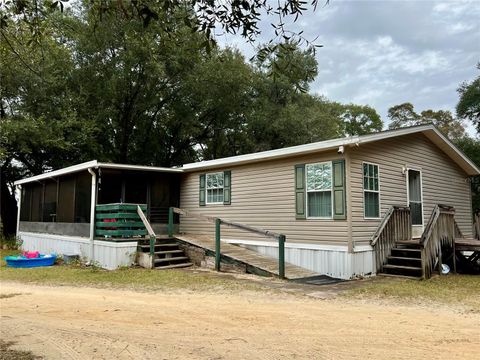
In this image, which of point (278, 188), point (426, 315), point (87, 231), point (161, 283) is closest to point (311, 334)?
point (426, 315)

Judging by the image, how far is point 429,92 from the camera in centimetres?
2781

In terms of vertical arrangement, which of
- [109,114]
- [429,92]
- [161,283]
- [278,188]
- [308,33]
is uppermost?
[429,92]

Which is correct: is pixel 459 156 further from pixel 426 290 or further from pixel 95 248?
pixel 95 248

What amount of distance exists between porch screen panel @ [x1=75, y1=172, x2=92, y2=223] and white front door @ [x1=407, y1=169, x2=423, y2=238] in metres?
9.80

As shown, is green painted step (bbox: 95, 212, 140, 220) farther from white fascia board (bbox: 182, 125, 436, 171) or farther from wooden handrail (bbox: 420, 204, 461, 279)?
wooden handrail (bbox: 420, 204, 461, 279)

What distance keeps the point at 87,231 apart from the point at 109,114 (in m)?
9.26

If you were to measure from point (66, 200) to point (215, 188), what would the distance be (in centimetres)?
518

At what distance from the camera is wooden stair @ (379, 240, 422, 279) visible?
1011cm

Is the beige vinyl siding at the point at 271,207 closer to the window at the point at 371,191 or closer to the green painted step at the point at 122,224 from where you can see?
the window at the point at 371,191

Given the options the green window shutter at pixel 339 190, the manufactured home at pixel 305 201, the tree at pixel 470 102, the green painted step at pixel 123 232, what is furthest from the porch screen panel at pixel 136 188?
the tree at pixel 470 102

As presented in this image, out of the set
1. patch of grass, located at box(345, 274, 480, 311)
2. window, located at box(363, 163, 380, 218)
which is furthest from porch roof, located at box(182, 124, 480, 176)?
patch of grass, located at box(345, 274, 480, 311)

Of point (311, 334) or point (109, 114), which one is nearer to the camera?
point (311, 334)

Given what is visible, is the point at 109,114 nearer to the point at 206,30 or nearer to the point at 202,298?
the point at 202,298

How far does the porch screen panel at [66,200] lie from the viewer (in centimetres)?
1380
